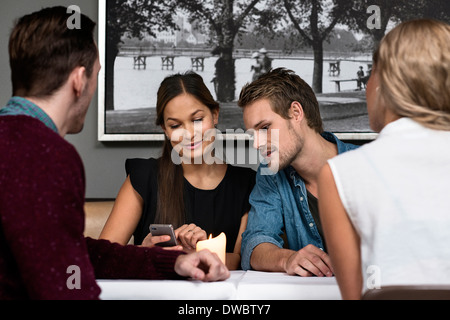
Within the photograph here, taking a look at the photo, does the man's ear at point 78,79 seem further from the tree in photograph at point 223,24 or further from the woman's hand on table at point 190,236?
the tree in photograph at point 223,24

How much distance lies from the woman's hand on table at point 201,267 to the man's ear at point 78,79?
46cm

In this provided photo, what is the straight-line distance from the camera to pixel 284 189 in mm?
2111

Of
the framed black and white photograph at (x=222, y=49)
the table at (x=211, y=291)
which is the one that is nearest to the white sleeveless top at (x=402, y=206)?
the table at (x=211, y=291)

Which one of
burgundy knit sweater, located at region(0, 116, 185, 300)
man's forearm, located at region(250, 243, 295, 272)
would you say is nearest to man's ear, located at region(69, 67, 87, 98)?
burgundy knit sweater, located at region(0, 116, 185, 300)

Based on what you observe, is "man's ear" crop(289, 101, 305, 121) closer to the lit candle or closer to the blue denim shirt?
the blue denim shirt

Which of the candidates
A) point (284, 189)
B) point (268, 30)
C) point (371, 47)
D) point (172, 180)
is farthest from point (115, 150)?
point (371, 47)

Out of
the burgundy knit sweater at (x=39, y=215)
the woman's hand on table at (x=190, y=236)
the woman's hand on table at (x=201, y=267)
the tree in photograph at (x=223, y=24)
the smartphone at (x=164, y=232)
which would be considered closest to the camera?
the burgundy knit sweater at (x=39, y=215)

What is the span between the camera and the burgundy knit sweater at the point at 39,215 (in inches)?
34.6

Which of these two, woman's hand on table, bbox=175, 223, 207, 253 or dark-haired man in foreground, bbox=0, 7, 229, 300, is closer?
dark-haired man in foreground, bbox=0, 7, 229, 300

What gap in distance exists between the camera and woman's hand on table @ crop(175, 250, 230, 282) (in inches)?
49.9

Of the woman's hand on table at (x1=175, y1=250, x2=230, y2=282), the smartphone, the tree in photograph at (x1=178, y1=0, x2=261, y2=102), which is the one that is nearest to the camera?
the woman's hand on table at (x1=175, y1=250, x2=230, y2=282)

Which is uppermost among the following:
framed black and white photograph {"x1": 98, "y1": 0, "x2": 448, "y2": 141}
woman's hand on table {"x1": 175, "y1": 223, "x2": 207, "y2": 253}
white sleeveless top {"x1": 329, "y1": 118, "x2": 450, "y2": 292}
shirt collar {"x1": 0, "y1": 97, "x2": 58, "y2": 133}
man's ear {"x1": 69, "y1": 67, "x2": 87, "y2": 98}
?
framed black and white photograph {"x1": 98, "y1": 0, "x2": 448, "y2": 141}

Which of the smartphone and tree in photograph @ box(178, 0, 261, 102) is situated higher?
tree in photograph @ box(178, 0, 261, 102)

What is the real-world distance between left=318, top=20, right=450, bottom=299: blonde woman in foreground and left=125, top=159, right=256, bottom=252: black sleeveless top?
47.4 inches
